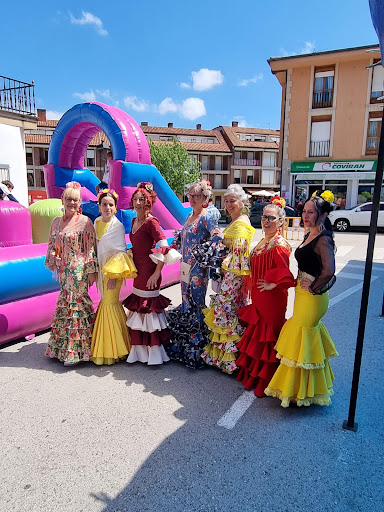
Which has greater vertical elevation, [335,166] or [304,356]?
[335,166]

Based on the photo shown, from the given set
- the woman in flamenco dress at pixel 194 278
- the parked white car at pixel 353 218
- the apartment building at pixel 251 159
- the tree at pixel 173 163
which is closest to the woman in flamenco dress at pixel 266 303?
the woman in flamenco dress at pixel 194 278

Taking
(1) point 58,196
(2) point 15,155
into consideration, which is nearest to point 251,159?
(2) point 15,155

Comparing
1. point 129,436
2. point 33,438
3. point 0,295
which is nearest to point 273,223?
point 129,436

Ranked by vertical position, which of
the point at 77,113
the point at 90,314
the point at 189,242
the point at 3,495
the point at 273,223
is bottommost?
the point at 3,495

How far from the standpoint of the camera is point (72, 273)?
366 centimetres

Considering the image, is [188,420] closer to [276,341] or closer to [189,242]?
[276,341]

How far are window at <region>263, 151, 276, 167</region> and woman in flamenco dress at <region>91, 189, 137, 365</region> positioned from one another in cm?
4734

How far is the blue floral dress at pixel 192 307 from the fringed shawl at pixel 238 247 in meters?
0.18

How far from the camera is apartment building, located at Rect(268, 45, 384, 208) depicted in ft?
73.0

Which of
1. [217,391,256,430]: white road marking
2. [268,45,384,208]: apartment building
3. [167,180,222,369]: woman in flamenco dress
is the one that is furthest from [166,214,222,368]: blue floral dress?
[268,45,384,208]: apartment building

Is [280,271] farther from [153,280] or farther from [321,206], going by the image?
[153,280]

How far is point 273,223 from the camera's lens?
121 inches

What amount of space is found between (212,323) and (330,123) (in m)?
23.4

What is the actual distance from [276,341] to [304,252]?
0.82 m
